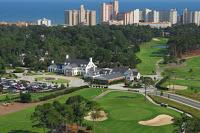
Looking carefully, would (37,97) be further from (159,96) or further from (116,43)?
(116,43)

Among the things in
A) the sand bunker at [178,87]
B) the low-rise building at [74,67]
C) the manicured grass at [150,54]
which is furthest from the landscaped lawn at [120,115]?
the manicured grass at [150,54]

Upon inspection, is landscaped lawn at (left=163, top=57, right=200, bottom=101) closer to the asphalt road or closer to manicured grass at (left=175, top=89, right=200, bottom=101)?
manicured grass at (left=175, top=89, right=200, bottom=101)

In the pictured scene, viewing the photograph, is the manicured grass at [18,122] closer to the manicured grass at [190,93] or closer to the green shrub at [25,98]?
the green shrub at [25,98]

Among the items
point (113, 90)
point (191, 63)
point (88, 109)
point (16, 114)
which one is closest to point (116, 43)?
point (191, 63)

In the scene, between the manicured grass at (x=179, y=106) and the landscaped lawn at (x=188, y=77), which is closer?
the manicured grass at (x=179, y=106)

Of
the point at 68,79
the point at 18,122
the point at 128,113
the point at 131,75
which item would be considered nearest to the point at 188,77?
the point at 131,75

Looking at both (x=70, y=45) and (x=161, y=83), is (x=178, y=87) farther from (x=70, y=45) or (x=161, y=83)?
(x=70, y=45)

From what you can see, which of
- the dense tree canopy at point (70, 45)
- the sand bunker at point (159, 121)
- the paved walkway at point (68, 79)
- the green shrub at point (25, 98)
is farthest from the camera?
the dense tree canopy at point (70, 45)
